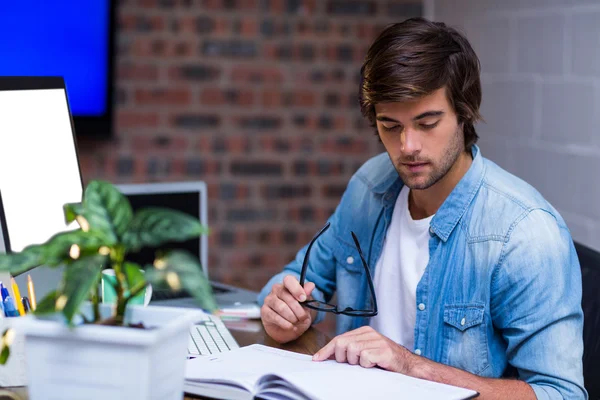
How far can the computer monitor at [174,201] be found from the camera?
6.68 ft

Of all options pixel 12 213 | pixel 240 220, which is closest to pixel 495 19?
pixel 240 220

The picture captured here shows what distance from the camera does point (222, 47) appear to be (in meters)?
3.08

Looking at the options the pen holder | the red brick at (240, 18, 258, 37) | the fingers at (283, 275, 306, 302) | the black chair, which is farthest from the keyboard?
the red brick at (240, 18, 258, 37)

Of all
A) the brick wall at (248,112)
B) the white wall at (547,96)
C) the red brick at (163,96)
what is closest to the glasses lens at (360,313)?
the white wall at (547,96)

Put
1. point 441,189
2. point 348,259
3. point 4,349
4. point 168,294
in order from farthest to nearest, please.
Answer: point 168,294 < point 348,259 < point 441,189 < point 4,349

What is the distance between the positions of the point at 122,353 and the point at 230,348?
599mm

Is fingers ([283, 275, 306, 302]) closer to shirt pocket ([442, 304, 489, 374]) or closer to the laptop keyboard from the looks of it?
shirt pocket ([442, 304, 489, 374])

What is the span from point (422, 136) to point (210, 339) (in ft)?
1.82

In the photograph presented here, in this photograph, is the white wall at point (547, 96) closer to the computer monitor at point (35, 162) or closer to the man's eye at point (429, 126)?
the man's eye at point (429, 126)

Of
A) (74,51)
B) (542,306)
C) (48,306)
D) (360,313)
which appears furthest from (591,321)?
(74,51)

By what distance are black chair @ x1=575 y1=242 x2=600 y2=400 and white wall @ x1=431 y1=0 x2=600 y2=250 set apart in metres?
0.53

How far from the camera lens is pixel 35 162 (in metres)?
1.41

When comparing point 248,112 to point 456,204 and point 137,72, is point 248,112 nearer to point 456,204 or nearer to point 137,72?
point 137,72

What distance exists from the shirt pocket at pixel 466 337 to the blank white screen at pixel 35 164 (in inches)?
29.6
